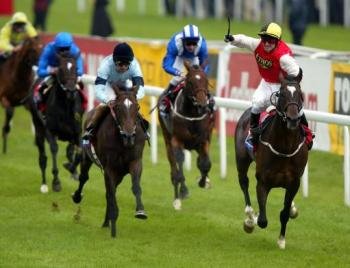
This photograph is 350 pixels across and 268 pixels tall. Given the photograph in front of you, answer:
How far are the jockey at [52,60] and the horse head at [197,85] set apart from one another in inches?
84.6

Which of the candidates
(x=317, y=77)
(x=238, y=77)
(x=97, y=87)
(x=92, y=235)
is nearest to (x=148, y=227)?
(x=92, y=235)

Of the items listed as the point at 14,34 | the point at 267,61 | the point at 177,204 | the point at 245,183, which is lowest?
the point at 177,204

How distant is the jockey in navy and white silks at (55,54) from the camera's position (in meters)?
15.4

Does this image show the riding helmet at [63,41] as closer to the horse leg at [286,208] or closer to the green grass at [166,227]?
the green grass at [166,227]

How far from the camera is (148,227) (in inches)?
500

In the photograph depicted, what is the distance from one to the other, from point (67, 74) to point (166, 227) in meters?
3.05

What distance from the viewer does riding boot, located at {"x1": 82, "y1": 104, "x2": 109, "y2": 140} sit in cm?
1241

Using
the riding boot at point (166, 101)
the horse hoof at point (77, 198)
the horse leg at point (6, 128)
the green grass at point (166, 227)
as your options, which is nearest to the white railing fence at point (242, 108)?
the green grass at point (166, 227)

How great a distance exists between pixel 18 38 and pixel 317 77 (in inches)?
214

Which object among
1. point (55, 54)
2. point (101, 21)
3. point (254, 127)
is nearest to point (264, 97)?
point (254, 127)

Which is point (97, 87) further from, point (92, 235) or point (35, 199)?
point (35, 199)

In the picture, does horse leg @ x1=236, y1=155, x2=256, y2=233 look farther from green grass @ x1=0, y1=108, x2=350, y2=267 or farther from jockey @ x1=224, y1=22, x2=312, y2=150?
jockey @ x1=224, y1=22, x2=312, y2=150

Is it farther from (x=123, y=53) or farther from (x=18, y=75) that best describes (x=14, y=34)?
(x=123, y=53)

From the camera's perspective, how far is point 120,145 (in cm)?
1203
